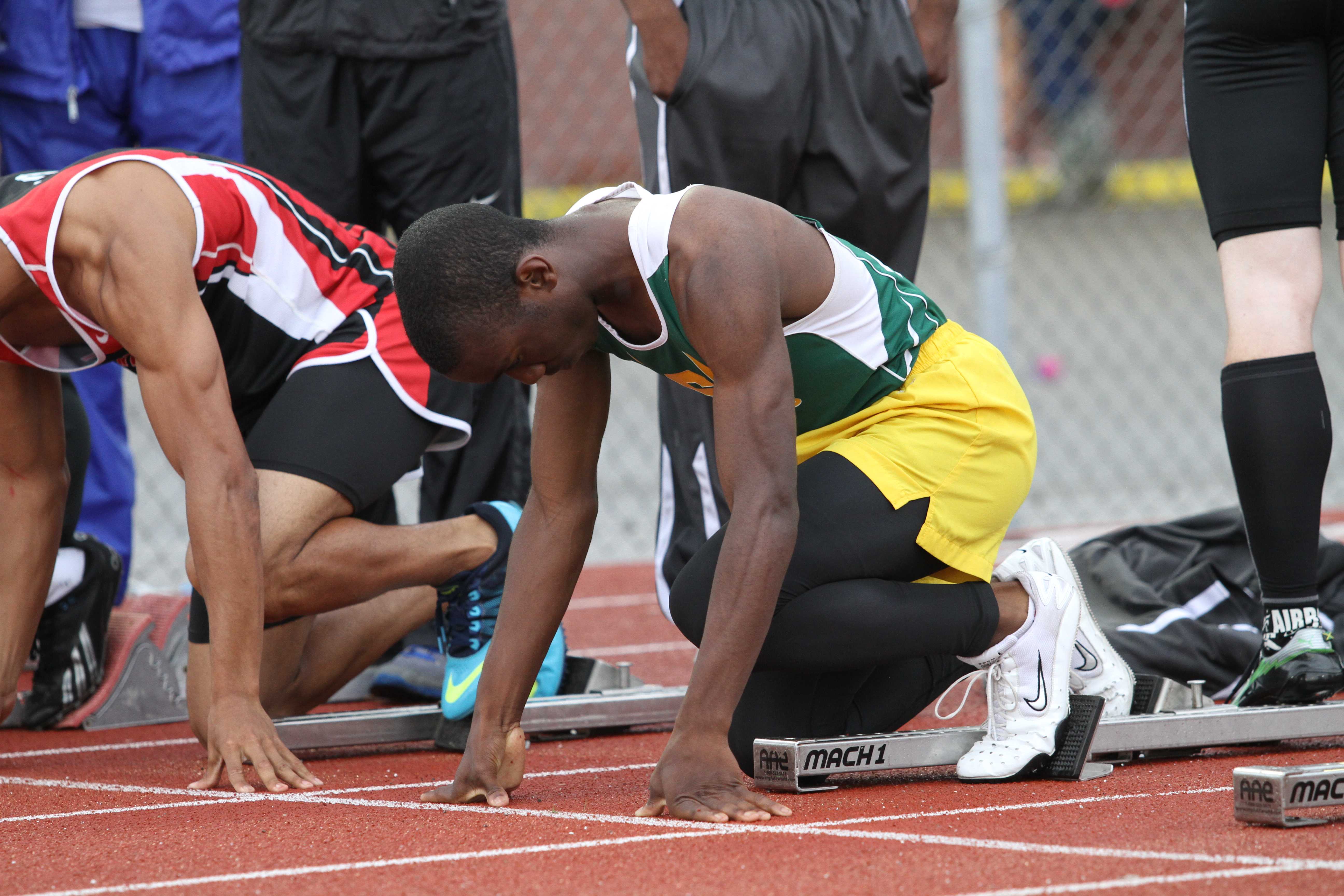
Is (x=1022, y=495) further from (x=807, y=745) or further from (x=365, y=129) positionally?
(x=365, y=129)

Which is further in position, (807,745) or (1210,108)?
(1210,108)

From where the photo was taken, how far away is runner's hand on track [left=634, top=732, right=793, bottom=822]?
222 cm

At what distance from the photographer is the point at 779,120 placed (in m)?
3.43

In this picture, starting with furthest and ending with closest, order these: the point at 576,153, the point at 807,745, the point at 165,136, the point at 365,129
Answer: the point at 576,153 → the point at 165,136 → the point at 365,129 → the point at 807,745

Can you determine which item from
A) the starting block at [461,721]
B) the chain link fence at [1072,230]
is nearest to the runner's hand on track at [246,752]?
the starting block at [461,721]

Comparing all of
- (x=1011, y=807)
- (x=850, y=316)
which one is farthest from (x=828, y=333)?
(x=1011, y=807)

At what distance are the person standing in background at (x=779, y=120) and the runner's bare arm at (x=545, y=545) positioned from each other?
820 mm

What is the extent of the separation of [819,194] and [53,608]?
1865 mm

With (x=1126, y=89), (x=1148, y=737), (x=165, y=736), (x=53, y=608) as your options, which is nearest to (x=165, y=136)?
(x=53, y=608)

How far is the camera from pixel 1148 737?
107 inches

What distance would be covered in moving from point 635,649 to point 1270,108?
7.42 feet

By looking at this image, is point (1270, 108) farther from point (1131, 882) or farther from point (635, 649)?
point (635, 649)

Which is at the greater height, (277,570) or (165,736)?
(277,570)

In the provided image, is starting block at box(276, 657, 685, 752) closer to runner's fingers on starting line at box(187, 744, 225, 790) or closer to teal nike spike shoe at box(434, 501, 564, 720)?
teal nike spike shoe at box(434, 501, 564, 720)
